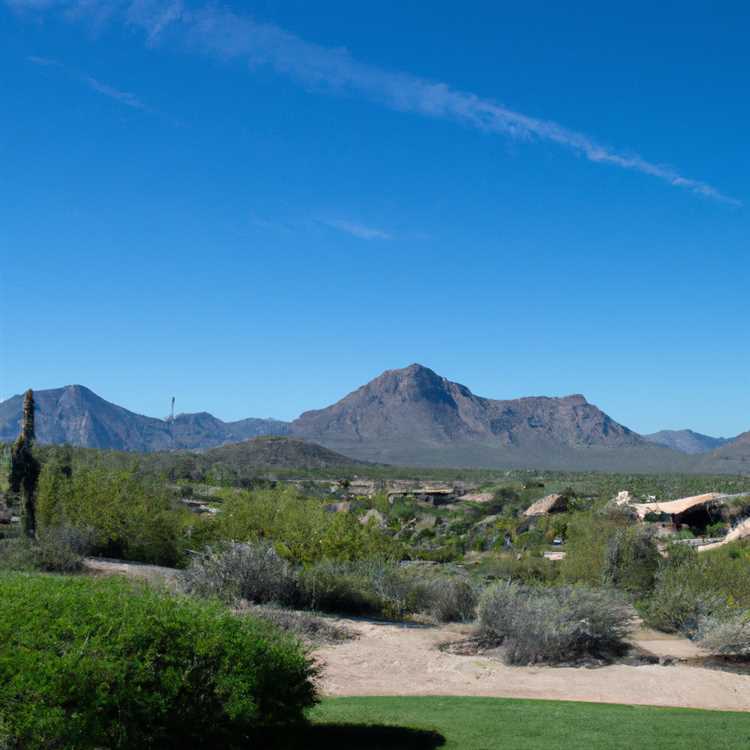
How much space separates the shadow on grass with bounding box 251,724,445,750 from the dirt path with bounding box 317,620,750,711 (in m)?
2.55

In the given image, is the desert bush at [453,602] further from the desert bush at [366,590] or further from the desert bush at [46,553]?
the desert bush at [46,553]

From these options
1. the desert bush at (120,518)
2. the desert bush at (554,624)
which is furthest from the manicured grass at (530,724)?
the desert bush at (120,518)

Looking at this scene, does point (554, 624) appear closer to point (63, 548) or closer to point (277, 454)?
point (63, 548)

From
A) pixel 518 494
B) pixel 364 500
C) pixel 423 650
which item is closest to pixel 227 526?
pixel 423 650

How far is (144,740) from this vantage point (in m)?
7.89

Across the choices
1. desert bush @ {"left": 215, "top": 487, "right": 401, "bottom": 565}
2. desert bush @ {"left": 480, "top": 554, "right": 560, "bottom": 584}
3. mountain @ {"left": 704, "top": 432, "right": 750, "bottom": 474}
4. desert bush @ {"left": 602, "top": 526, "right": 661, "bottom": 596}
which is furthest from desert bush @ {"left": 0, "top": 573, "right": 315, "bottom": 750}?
mountain @ {"left": 704, "top": 432, "right": 750, "bottom": 474}

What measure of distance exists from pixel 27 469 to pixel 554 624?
712 inches

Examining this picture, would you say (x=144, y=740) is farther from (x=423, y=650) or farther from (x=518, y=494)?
(x=518, y=494)

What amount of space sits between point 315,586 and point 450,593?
123 inches

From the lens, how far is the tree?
27547mm

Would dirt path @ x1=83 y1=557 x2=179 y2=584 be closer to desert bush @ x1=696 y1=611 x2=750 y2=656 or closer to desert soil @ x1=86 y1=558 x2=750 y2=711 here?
desert soil @ x1=86 y1=558 x2=750 y2=711

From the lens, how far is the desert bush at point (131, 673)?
7.50 meters

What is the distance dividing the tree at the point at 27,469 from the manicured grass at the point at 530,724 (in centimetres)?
1762

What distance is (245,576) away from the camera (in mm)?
19344
